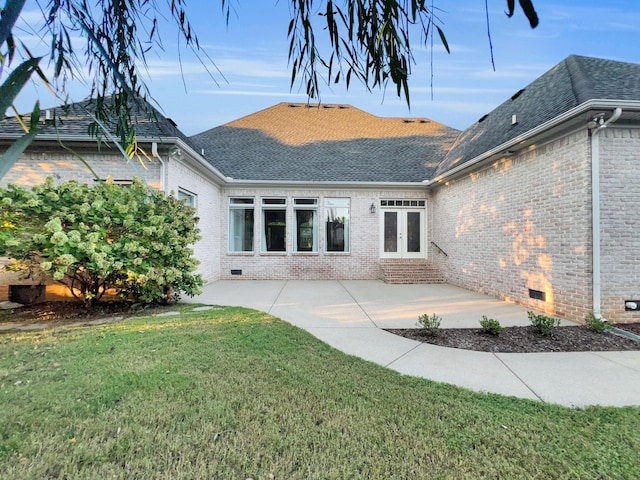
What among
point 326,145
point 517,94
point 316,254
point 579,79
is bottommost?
point 316,254

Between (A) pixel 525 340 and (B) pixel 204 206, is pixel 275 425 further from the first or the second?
(B) pixel 204 206

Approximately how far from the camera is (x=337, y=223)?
Answer: 11.3 metres

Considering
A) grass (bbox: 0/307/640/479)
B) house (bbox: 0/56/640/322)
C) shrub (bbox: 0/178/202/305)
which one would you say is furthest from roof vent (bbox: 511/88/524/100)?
shrub (bbox: 0/178/202/305)

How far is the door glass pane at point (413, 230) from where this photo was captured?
37.5ft

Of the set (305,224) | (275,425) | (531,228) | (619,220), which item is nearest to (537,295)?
(531,228)

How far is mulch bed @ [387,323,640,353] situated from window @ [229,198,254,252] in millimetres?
7646

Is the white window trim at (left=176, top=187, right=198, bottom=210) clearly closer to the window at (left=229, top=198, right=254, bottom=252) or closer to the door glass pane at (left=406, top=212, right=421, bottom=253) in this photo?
the window at (left=229, top=198, right=254, bottom=252)

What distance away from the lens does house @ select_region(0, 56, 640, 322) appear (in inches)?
202

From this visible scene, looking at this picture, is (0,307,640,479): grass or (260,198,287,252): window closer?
(0,307,640,479): grass

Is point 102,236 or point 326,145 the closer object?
point 102,236

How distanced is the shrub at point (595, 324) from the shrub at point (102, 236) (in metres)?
7.26

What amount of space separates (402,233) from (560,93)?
6.14m

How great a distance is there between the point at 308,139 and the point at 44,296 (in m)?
10.5

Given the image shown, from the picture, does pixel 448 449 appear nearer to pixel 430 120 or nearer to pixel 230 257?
pixel 230 257
